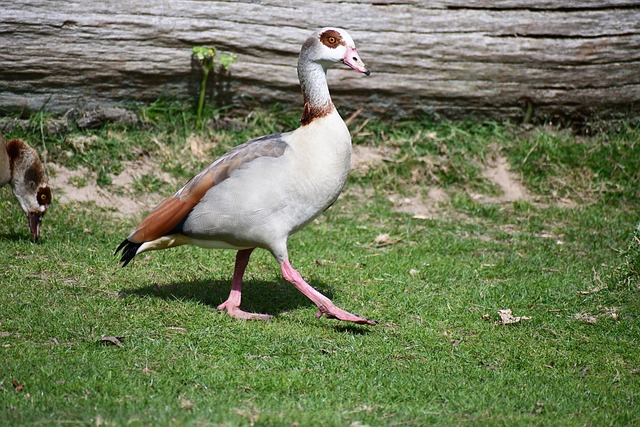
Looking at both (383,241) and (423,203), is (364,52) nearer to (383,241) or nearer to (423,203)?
(423,203)

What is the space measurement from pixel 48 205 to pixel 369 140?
3881mm

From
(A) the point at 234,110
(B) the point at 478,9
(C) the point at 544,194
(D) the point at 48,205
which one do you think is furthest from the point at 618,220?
(D) the point at 48,205

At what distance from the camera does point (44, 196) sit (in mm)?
7547

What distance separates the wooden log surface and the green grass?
366mm

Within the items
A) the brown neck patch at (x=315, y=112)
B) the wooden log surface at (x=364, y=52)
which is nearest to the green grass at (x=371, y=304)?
the wooden log surface at (x=364, y=52)

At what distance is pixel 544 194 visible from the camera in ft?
30.9

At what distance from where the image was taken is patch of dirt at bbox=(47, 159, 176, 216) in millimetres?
8484

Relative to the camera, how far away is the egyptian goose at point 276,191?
18.7ft

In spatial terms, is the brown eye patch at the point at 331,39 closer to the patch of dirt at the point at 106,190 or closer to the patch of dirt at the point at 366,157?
the patch of dirt at the point at 106,190

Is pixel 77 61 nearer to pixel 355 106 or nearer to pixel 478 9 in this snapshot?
pixel 355 106

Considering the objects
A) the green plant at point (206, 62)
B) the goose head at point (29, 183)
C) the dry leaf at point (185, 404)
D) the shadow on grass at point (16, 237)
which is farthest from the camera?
the green plant at point (206, 62)

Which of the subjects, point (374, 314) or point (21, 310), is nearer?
point (21, 310)

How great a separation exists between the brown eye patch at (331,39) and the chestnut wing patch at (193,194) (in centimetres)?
77

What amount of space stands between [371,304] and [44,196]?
3.23 metres
